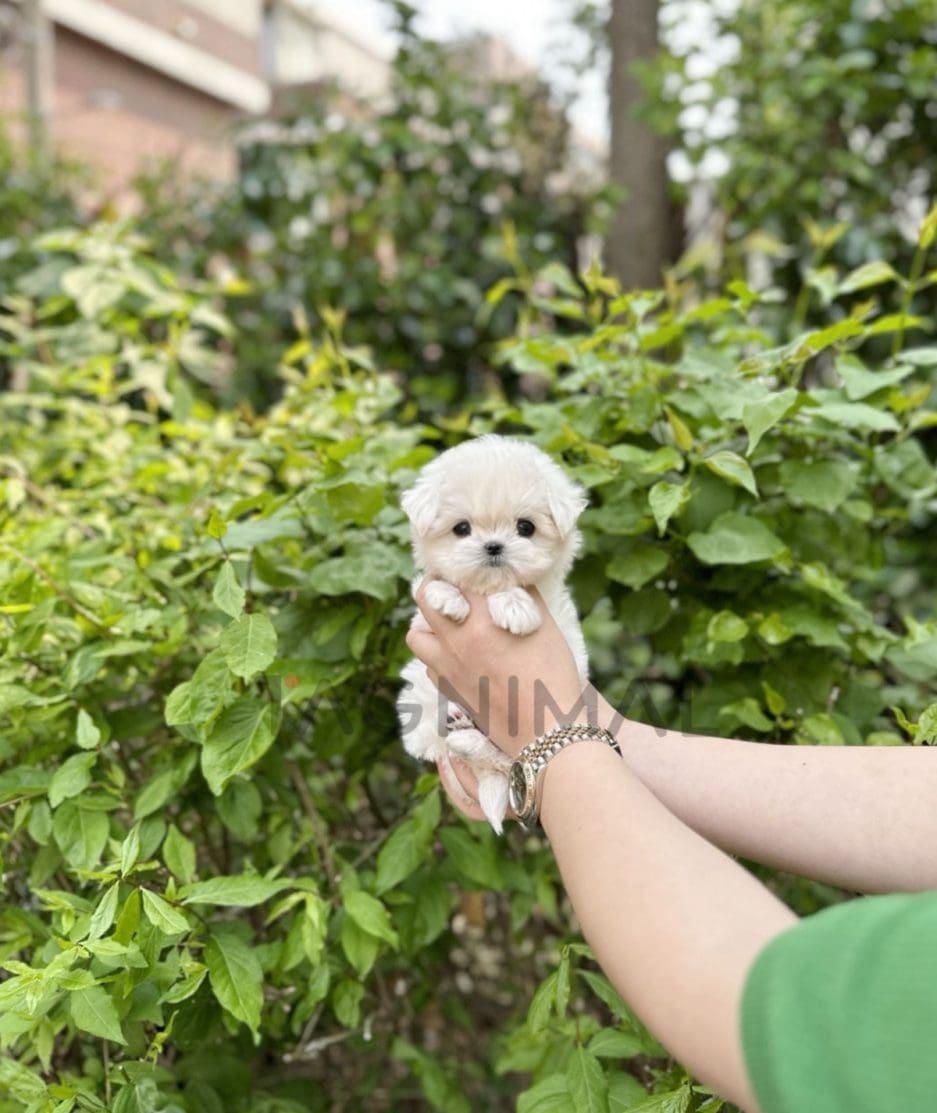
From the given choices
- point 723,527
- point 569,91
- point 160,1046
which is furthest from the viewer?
point 569,91

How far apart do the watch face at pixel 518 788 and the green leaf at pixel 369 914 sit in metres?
0.27

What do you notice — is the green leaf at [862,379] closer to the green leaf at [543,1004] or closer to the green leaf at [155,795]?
the green leaf at [543,1004]

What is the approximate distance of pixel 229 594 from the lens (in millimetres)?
1182

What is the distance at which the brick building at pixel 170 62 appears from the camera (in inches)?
415

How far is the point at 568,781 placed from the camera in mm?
980

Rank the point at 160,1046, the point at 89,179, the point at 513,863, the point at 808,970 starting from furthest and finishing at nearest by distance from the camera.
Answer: the point at 89,179 < the point at 513,863 < the point at 160,1046 < the point at 808,970

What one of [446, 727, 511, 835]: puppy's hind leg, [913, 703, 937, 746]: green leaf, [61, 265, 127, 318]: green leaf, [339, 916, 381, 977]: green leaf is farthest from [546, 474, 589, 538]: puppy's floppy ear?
[61, 265, 127, 318]: green leaf

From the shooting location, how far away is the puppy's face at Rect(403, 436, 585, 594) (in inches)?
44.1

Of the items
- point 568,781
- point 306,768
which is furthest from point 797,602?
point 306,768

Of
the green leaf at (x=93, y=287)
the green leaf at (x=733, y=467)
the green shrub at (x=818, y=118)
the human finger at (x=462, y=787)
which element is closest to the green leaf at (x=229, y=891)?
the human finger at (x=462, y=787)

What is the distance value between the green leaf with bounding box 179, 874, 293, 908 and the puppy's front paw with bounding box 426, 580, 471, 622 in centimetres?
37

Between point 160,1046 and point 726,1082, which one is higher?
point 726,1082

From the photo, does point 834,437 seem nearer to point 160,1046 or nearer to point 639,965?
point 639,965

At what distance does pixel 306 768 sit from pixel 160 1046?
1.68ft
